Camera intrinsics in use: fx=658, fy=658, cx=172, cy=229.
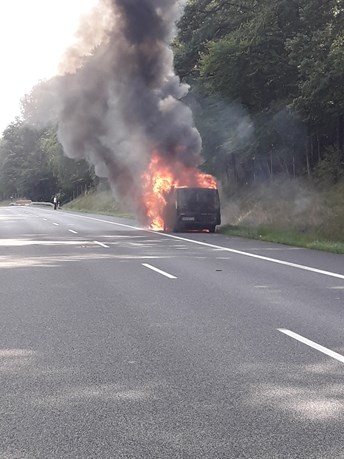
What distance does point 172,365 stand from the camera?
5.95m

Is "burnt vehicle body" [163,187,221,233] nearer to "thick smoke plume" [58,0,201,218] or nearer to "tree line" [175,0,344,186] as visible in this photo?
"tree line" [175,0,344,186]

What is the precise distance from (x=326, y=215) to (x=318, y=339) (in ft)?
56.3

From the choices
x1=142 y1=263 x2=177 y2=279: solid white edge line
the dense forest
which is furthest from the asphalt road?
the dense forest

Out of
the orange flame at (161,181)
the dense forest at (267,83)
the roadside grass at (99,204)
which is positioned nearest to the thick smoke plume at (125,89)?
the orange flame at (161,181)

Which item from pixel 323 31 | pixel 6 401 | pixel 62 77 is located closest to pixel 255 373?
pixel 6 401

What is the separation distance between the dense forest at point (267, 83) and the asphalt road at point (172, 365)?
1536 centimetres

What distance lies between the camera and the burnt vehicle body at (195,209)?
26.4 m

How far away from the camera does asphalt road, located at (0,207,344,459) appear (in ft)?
13.6

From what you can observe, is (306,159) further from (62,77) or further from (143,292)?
(143,292)

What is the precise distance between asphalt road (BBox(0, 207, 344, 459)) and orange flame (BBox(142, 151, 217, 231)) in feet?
56.1

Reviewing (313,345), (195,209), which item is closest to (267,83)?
(195,209)

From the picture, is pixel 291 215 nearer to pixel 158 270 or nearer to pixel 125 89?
pixel 125 89

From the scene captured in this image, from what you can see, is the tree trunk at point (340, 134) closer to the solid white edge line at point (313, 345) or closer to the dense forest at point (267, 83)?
the dense forest at point (267, 83)

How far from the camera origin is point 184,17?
121 feet
